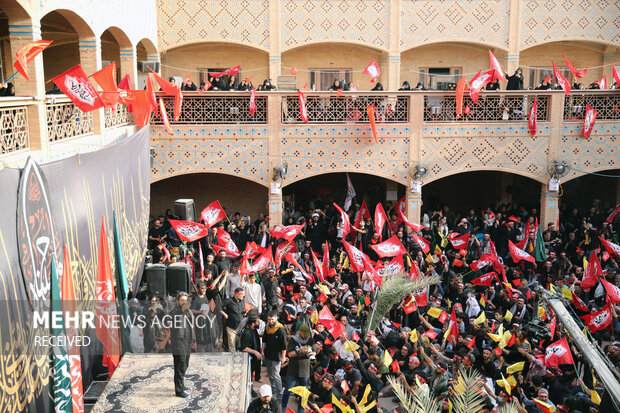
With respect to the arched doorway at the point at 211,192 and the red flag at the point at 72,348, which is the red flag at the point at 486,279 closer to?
the red flag at the point at 72,348

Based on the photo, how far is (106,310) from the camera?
9.56 m

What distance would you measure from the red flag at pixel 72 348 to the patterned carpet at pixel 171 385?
67 cm

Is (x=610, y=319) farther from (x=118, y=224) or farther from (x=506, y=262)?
(x=118, y=224)

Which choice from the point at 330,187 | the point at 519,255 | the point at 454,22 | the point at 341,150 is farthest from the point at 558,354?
the point at 454,22

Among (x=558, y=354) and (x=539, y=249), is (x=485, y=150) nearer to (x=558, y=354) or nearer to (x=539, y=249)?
(x=539, y=249)

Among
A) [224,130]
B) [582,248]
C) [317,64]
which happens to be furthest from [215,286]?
[317,64]

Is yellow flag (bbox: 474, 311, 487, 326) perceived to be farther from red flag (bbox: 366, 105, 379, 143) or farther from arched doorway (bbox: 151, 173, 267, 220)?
arched doorway (bbox: 151, 173, 267, 220)

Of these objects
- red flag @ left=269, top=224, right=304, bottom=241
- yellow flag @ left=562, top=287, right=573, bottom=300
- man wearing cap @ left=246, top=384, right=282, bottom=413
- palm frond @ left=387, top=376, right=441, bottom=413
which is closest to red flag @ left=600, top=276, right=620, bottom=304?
yellow flag @ left=562, top=287, right=573, bottom=300

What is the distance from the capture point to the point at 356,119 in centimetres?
1650

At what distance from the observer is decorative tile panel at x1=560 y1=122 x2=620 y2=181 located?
1677cm

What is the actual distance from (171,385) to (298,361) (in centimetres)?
193

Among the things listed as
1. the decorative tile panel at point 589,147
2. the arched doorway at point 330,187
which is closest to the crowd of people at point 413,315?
the decorative tile panel at point 589,147

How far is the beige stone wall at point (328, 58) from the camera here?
20.7 meters

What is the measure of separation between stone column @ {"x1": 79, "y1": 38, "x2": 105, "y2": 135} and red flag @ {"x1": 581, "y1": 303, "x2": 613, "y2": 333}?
32.5ft
